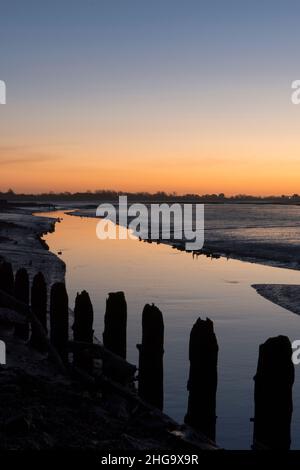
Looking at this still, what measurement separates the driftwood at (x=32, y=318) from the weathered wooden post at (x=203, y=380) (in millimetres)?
3108

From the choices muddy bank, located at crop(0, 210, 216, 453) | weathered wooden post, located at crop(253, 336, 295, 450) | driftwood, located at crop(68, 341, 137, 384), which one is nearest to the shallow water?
driftwood, located at crop(68, 341, 137, 384)

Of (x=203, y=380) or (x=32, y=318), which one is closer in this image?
(x=203, y=380)

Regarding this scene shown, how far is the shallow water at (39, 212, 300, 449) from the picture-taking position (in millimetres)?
9789

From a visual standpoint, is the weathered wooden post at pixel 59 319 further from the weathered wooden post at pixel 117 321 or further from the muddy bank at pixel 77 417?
the weathered wooden post at pixel 117 321

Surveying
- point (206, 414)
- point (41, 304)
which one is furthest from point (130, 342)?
point (206, 414)

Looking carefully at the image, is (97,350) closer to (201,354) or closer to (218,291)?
(201,354)

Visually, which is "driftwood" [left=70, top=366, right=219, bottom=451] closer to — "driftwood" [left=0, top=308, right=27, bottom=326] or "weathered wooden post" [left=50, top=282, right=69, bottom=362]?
"weathered wooden post" [left=50, top=282, right=69, bottom=362]

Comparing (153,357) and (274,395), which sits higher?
(274,395)

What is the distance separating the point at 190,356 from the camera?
8156mm

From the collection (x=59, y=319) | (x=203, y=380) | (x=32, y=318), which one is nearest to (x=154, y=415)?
(x=203, y=380)

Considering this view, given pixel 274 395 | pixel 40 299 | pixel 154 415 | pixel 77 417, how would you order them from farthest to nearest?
pixel 40 299 < pixel 154 415 < pixel 77 417 < pixel 274 395

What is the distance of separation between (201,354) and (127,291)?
13.8 m

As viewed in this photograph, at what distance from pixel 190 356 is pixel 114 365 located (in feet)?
6.14

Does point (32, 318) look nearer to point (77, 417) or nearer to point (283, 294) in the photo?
point (77, 417)
